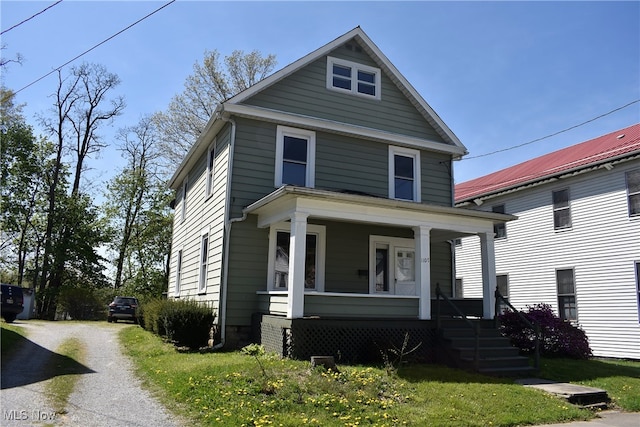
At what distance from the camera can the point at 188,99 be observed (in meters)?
28.7

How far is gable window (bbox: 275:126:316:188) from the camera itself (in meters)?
13.2

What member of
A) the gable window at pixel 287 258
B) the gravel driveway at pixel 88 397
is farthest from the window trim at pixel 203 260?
the gravel driveway at pixel 88 397

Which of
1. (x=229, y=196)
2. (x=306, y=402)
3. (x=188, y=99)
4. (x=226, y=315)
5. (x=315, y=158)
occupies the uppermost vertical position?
(x=188, y=99)

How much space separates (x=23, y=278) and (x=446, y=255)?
31.3m

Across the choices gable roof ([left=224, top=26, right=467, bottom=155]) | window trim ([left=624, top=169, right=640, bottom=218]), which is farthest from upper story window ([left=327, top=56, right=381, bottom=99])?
window trim ([left=624, top=169, right=640, bottom=218])

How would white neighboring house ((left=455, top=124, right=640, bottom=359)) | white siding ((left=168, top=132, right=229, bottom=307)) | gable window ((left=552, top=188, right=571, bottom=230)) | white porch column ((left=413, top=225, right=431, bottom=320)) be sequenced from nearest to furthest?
white porch column ((left=413, top=225, right=431, bottom=320)) → white siding ((left=168, top=132, right=229, bottom=307)) → white neighboring house ((left=455, top=124, right=640, bottom=359)) → gable window ((left=552, top=188, right=571, bottom=230))

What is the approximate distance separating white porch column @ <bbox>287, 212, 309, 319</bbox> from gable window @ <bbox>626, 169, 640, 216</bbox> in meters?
12.2

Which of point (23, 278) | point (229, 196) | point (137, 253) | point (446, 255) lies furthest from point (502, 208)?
point (23, 278)

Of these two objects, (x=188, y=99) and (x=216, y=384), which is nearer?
(x=216, y=384)

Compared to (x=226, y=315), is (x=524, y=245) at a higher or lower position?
higher

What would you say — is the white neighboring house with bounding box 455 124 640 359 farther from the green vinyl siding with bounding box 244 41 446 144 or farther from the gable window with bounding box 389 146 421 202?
the gable window with bounding box 389 146 421 202

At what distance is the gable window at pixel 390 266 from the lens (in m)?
14.0

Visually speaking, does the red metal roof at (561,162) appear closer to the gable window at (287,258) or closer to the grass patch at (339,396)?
the gable window at (287,258)

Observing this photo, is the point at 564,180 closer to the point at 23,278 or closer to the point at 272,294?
the point at 272,294
